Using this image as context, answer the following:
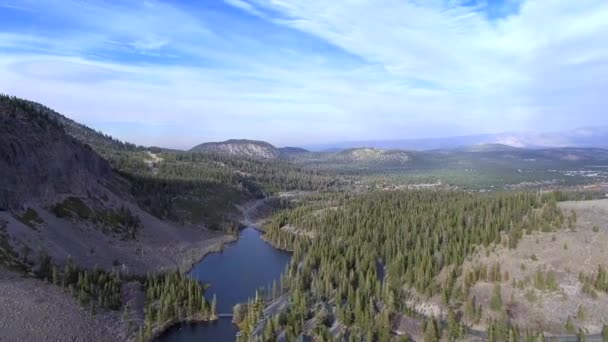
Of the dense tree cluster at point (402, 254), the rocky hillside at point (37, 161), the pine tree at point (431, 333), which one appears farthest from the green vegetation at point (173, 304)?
the rocky hillside at point (37, 161)

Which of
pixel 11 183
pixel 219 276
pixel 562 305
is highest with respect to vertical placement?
pixel 11 183

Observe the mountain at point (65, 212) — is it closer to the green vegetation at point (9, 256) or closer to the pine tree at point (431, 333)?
the green vegetation at point (9, 256)

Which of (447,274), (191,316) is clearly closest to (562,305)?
(447,274)

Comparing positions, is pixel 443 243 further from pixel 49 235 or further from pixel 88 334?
pixel 49 235

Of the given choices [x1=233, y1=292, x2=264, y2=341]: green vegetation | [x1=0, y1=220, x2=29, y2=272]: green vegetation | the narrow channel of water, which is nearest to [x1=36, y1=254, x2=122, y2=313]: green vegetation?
[x1=0, y1=220, x2=29, y2=272]: green vegetation

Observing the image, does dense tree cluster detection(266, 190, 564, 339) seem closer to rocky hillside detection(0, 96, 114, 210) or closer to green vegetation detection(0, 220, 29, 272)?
green vegetation detection(0, 220, 29, 272)

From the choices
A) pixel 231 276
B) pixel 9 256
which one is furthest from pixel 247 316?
pixel 9 256
